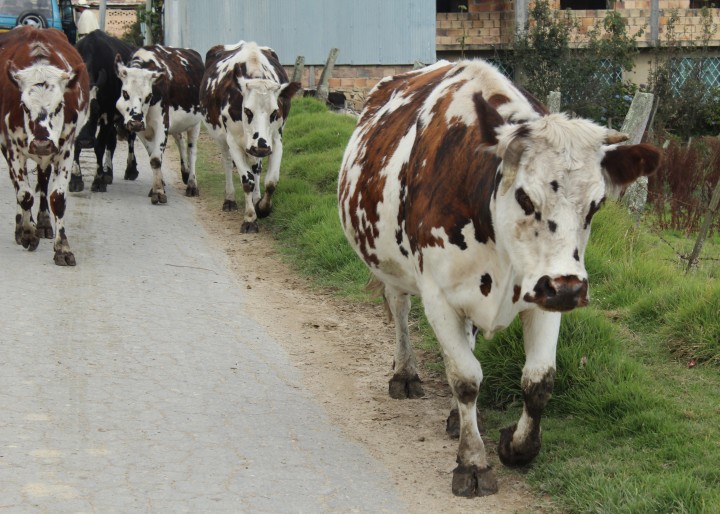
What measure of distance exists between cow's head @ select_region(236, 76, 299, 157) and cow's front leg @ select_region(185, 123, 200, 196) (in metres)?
2.15

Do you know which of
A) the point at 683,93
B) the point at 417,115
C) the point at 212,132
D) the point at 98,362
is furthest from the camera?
the point at 683,93

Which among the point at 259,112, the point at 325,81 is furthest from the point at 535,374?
the point at 325,81

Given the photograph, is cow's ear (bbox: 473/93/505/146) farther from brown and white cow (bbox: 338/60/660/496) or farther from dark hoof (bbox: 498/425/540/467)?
dark hoof (bbox: 498/425/540/467)

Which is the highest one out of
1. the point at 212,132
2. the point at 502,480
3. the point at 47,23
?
the point at 47,23

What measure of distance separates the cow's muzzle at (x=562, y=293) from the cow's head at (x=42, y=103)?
6322 millimetres

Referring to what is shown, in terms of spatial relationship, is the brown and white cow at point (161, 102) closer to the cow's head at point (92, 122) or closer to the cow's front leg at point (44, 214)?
the cow's head at point (92, 122)

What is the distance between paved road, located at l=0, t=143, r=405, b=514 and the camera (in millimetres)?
4938

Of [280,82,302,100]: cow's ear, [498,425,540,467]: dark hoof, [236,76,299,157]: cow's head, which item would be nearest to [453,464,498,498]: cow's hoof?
[498,425,540,467]: dark hoof

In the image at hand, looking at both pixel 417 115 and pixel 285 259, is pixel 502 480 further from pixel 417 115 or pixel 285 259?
pixel 285 259

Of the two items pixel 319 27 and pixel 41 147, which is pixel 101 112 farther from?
pixel 319 27

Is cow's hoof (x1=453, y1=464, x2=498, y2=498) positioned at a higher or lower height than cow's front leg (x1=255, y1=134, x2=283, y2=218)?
lower

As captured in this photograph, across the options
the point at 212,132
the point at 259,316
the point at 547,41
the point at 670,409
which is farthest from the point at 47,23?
the point at 670,409

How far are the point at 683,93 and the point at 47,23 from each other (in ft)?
52.9

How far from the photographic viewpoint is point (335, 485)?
5129mm
